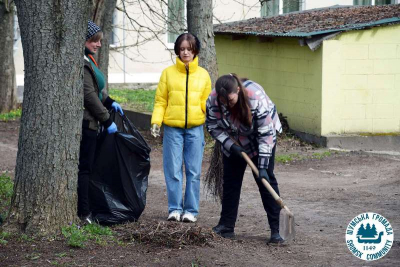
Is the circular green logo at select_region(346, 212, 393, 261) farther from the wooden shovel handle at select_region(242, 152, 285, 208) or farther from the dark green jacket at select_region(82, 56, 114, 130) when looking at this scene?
the dark green jacket at select_region(82, 56, 114, 130)

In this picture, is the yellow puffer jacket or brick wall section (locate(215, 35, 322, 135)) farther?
brick wall section (locate(215, 35, 322, 135))

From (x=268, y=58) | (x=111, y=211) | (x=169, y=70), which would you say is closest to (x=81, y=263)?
(x=111, y=211)

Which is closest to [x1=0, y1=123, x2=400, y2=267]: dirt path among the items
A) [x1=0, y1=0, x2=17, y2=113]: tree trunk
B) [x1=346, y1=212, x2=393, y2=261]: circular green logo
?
[x1=346, y1=212, x2=393, y2=261]: circular green logo

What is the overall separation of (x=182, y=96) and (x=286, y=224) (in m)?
1.59

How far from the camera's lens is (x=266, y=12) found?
22625 mm

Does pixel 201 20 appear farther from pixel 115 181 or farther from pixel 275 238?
pixel 275 238

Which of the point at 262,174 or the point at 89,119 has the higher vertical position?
the point at 89,119

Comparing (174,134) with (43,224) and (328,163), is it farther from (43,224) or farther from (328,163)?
(328,163)

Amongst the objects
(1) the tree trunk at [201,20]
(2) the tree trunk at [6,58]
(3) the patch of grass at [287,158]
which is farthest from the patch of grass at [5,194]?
(2) the tree trunk at [6,58]

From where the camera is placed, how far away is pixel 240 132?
596 centimetres

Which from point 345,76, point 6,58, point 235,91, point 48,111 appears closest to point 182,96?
point 235,91

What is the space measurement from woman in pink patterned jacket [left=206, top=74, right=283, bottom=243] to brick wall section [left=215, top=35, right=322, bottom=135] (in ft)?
18.8

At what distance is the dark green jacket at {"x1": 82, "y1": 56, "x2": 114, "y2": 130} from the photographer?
239 inches

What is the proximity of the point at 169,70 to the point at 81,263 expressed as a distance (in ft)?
7.46
